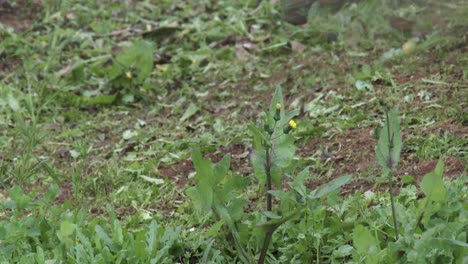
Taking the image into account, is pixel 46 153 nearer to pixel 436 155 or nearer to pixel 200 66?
pixel 200 66

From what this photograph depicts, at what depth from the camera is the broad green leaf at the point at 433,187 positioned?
8.17 feet

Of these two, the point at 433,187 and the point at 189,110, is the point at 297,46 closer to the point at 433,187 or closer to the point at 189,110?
the point at 189,110

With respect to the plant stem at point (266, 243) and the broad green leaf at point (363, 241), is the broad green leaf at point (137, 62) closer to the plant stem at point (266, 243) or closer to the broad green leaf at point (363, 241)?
the plant stem at point (266, 243)

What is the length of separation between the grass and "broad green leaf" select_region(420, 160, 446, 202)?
0.27 feet

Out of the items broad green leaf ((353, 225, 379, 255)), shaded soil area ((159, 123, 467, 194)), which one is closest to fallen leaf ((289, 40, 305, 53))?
shaded soil area ((159, 123, 467, 194))

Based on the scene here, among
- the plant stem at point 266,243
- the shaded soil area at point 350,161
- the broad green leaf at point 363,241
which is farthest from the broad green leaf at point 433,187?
the shaded soil area at point 350,161

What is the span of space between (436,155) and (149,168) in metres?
1.36

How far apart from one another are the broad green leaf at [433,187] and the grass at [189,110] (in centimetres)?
8

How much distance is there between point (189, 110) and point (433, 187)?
2391 millimetres

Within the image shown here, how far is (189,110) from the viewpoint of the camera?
4727mm

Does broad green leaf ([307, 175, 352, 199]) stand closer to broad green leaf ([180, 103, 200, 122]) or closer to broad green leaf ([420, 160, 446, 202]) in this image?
broad green leaf ([420, 160, 446, 202])

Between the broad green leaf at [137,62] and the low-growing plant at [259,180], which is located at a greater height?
the low-growing plant at [259,180]

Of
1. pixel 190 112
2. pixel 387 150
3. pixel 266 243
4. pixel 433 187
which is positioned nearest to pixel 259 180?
pixel 266 243

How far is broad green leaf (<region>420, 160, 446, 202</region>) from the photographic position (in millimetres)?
2490
